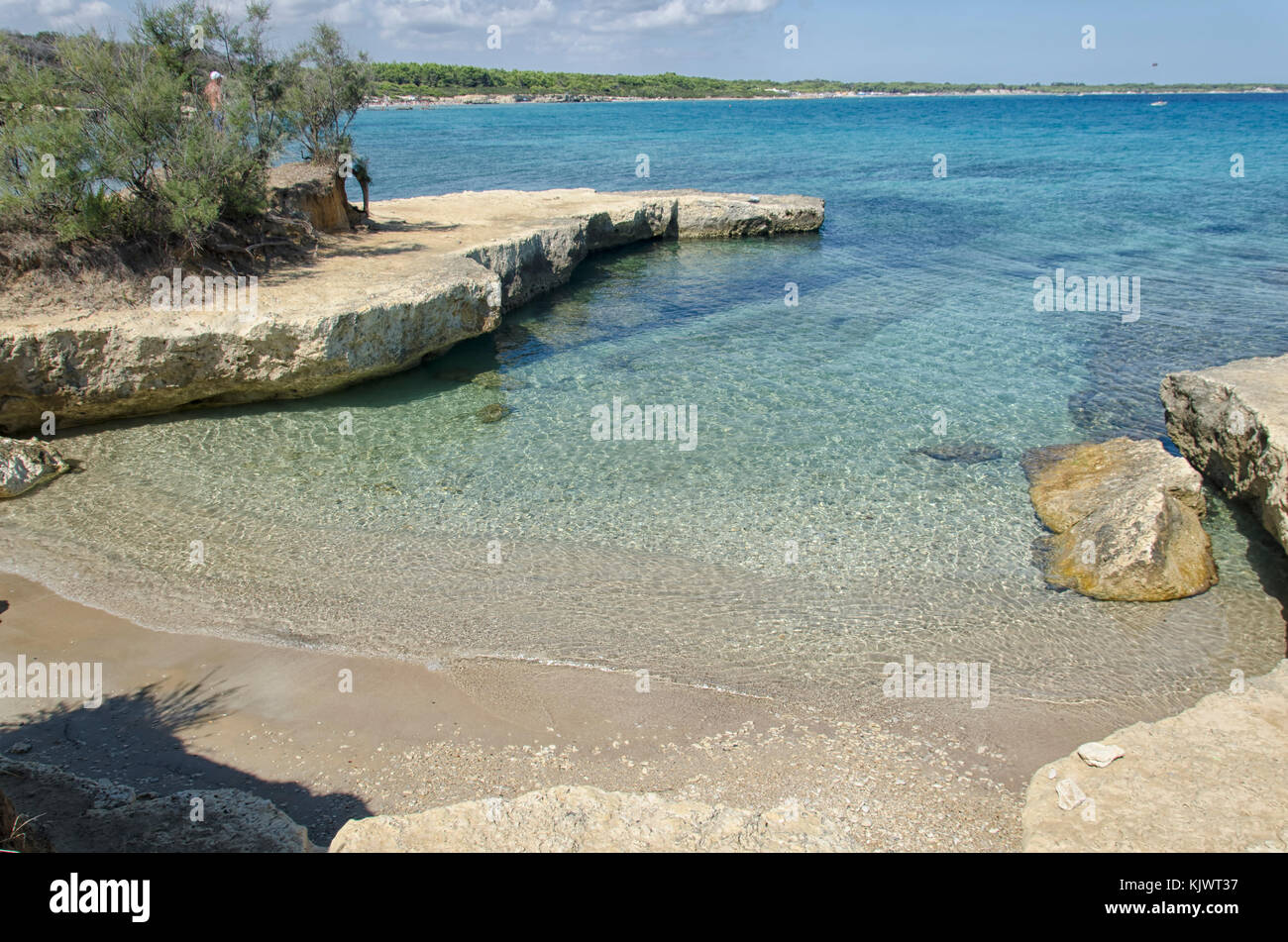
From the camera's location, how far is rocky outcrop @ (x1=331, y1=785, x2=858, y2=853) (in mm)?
4020

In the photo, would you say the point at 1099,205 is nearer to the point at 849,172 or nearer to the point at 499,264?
the point at 849,172

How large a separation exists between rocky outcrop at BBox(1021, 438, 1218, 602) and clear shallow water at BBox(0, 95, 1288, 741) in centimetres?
27

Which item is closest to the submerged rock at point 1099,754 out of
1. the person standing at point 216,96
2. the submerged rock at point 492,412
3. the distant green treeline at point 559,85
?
the submerged rock at point 492,412

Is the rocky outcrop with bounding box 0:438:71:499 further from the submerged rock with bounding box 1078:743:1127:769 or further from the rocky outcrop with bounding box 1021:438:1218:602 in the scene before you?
the rocky outcrop with bounding box 1021:438:1218:602

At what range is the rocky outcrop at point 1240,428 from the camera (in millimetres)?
7426

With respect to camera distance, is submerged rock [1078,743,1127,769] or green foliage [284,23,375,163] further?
green foliage [284,23,375,163]

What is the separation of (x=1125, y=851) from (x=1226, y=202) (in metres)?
31.9

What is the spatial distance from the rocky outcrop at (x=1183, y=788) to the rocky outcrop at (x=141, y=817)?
4403 mm

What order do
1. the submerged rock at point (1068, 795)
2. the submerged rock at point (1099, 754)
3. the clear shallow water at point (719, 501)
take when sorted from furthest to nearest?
the clear shallow water at point (719, 501), the submerged rock at point (1099, 754), the submerged rock at point (1068, 795)

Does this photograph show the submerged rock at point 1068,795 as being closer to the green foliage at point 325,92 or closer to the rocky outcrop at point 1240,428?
the rocky outcrop at point 1240,428

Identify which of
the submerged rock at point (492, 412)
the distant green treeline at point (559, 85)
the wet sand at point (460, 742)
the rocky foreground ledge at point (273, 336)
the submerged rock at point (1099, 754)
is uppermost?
the distant green treeline at point (559, 85)

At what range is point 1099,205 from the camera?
28.5 metres

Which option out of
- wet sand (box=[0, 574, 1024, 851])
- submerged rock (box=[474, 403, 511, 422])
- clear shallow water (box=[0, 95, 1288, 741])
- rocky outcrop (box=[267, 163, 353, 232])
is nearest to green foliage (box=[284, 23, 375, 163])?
rocky outcrop (box=[267, 163, 353, 232])

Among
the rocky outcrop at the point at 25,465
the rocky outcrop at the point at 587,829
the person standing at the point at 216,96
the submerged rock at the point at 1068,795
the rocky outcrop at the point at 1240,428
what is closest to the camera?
the rocky outcrop at the point at 587,829
